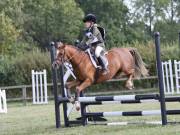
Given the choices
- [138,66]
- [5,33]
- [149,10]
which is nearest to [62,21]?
[5,33]

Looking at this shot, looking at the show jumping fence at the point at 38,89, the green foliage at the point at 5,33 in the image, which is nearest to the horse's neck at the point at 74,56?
the show jumping fence at the point at 38,89

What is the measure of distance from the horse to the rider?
21 centimetres

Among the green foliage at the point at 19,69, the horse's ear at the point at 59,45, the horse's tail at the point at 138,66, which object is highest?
the green foliage at the point at 19,69

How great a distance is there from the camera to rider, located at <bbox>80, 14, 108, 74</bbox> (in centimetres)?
1164

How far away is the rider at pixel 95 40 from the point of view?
11641 millimetres

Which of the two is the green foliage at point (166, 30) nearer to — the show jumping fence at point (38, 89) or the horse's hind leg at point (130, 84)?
the show jumping fence at point (38, 89)

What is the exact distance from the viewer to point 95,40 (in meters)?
11.7

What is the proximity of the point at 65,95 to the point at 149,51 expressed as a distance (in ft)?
69.9

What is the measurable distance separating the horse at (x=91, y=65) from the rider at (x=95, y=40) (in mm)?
206

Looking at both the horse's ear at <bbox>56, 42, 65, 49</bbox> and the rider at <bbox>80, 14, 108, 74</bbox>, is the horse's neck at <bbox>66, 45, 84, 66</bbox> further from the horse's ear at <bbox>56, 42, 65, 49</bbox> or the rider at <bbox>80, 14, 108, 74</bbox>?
the rider at <bbox>80, 14, 108, 74</bbox>

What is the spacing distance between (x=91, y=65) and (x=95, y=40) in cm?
57

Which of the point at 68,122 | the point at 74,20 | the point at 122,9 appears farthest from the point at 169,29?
the point at 68,122

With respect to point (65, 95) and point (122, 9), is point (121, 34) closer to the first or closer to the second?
point (122, 9)

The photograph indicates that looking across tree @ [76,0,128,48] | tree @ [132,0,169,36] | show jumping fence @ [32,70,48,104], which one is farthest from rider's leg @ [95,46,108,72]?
tree @ [132,0,169,36]
